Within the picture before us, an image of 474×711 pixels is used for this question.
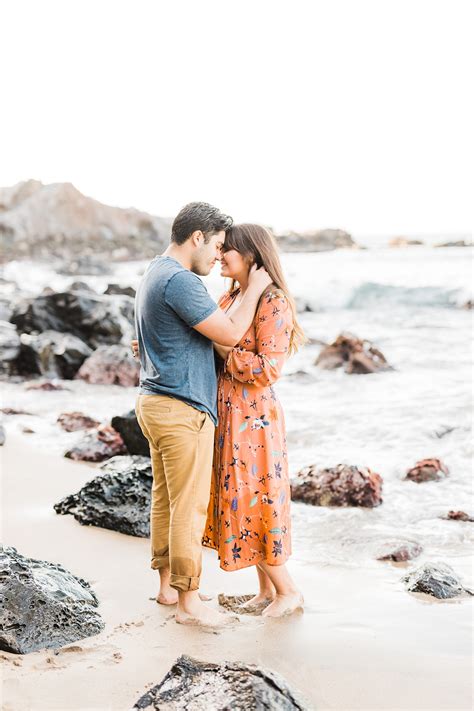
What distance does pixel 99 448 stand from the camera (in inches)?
263

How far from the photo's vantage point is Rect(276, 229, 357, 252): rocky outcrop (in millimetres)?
59469

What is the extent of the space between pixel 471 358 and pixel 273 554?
Answer: 9.34 m

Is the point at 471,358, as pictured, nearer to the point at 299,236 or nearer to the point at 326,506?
the point at 326,506

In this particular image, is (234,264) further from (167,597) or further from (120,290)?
(120,290)

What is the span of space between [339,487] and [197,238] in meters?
2.84

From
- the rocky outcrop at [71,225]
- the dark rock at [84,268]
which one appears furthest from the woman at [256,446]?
the rocky outcrop at [71,225]

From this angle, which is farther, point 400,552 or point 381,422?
point 381,422

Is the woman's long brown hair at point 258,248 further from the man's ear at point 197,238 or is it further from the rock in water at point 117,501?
the rock in water at point 117,501

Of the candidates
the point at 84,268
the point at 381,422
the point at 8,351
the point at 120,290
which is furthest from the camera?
the point at 84,268

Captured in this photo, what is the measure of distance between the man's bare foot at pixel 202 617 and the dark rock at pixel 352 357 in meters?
8.08

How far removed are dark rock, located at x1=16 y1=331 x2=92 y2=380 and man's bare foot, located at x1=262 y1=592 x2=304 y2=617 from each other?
7.88 m

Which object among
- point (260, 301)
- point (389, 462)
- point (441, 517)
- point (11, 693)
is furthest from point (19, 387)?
point (11, 693)

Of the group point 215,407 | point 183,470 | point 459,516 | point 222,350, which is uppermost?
point 222,350

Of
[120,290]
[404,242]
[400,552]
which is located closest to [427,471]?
[400,552]
